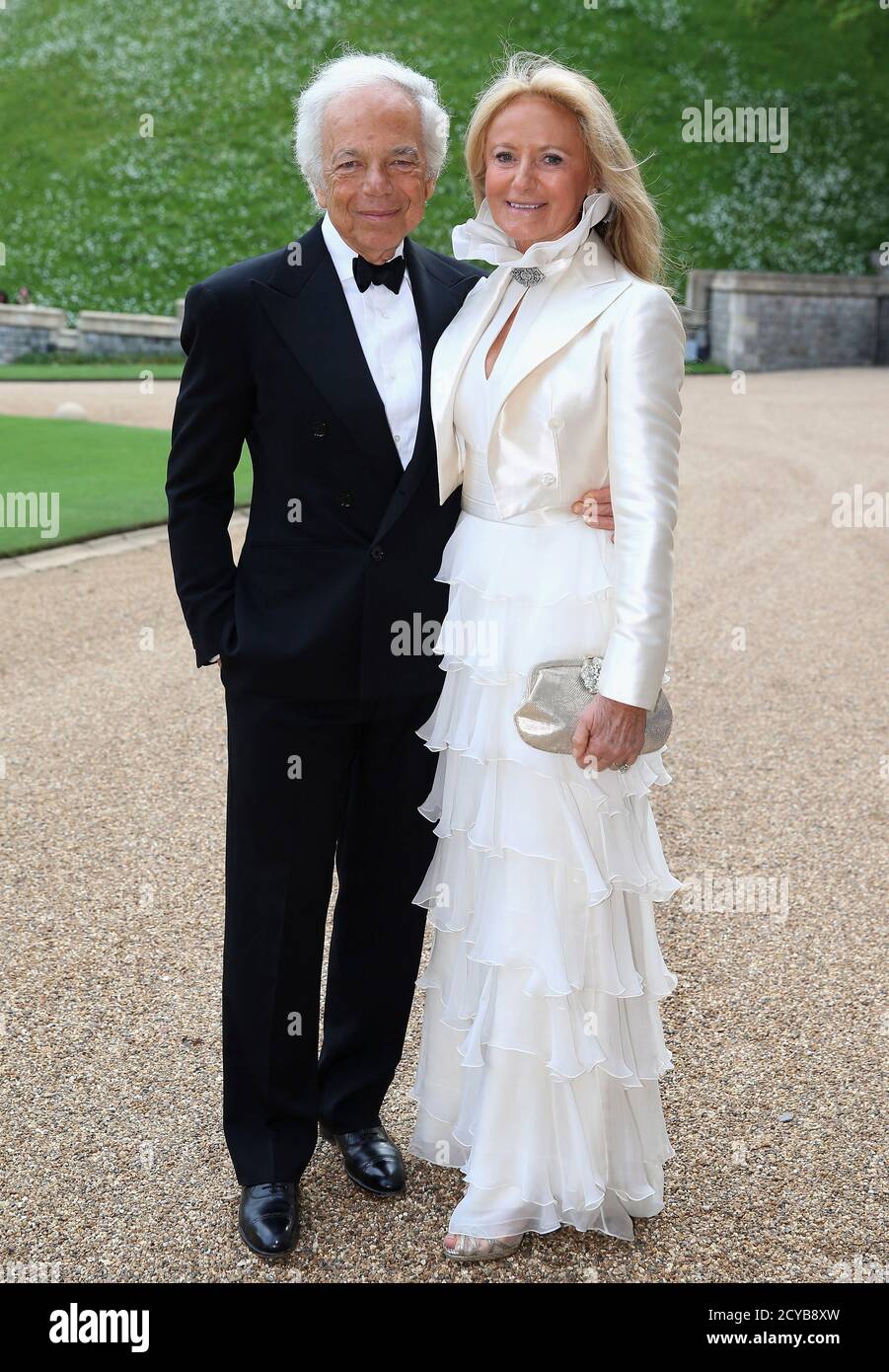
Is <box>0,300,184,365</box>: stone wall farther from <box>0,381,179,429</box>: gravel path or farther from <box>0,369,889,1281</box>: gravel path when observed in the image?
<box>0,369,889,1281</box>: gravel path

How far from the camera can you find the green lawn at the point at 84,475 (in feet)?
36.8

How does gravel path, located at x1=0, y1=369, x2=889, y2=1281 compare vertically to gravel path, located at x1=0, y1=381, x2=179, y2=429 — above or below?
below

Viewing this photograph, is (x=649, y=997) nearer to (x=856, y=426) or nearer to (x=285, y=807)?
(x=285, y=807)

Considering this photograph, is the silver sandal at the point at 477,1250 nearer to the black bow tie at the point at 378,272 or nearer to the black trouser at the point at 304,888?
the black trouser at the point at 304,888

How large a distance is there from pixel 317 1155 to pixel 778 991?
1.70 metres

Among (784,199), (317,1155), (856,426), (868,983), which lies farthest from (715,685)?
(784,199)

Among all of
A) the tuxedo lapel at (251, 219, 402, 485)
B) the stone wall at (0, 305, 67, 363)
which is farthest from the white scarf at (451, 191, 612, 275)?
the stone wall at (0, 305, 67, 363)


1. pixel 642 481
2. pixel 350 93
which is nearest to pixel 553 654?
pixel 642 481

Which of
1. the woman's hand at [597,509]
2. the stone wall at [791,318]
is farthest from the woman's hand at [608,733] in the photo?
the stone wall at [791,318]

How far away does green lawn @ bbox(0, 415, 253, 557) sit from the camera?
11203 mm

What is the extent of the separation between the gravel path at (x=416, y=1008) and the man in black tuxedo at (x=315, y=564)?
0.32 metres

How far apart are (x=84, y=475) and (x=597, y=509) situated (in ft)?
37.0

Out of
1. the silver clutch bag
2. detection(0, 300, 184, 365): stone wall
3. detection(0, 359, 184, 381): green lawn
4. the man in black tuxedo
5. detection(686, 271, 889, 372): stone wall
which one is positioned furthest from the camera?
detection(686, 271, 889, 372): stone wall

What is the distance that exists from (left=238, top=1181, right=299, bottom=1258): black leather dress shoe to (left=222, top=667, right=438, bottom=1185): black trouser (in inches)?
1.2
